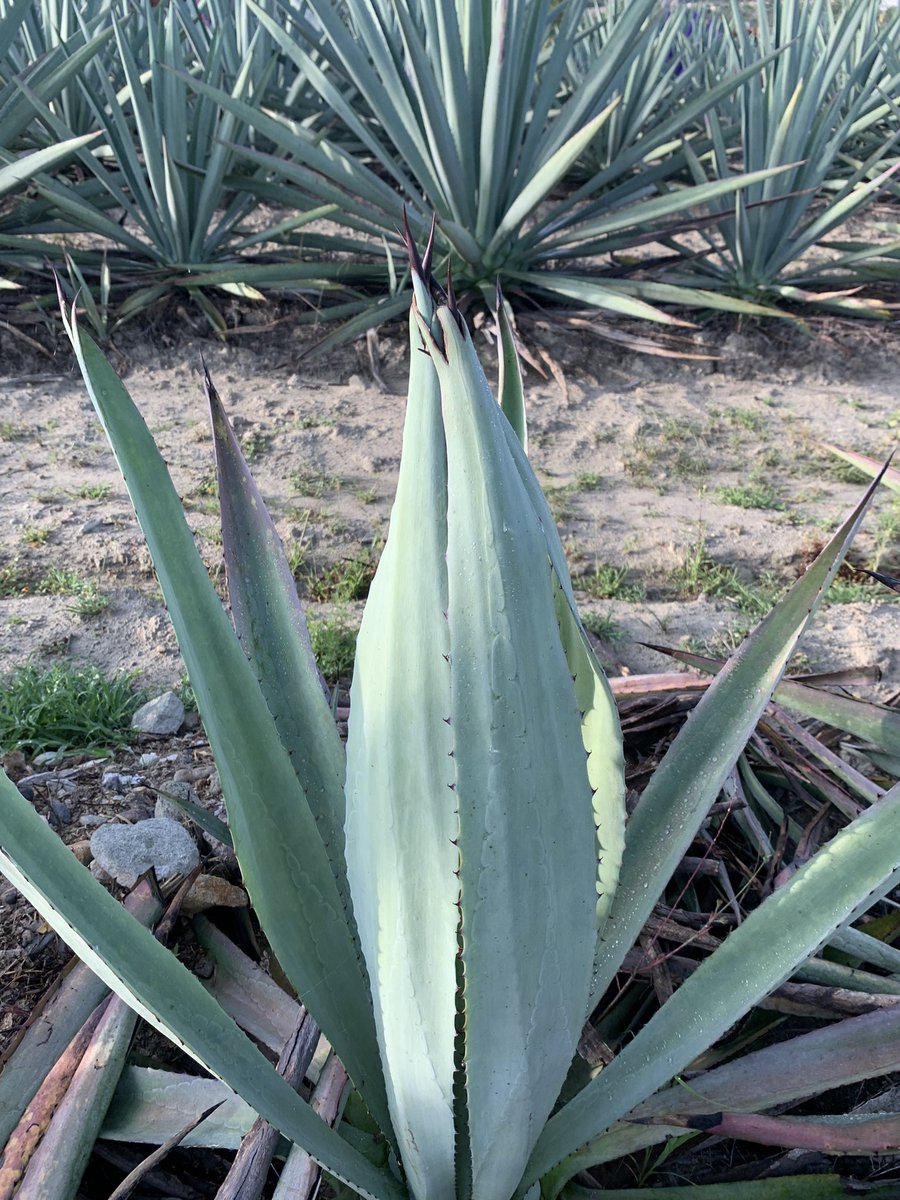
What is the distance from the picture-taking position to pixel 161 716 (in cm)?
203

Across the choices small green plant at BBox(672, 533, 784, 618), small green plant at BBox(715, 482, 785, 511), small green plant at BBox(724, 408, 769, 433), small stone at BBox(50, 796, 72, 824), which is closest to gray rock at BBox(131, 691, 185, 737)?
small stone at BBox(50, 796, 72, 824)

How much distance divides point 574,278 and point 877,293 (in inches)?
71.7

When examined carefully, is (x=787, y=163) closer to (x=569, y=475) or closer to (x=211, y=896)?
(x=569, y=475)

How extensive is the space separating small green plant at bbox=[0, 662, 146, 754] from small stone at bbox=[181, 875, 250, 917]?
0.65 metres

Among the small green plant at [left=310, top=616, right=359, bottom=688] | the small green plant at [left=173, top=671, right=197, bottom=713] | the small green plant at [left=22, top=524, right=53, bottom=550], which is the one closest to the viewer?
the small green plant at [left=173, top=671, right=197, bottom=713]

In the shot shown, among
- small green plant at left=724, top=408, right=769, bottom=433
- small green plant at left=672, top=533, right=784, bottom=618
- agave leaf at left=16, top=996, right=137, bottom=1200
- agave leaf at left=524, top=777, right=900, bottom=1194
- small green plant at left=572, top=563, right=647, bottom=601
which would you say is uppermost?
agave leaf at left=524, top=777, right=900, bottom=1194

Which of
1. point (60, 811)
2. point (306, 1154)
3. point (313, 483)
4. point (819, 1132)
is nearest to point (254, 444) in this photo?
point (313, 483)

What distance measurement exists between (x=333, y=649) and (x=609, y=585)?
0.87 m

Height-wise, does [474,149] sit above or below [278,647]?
above

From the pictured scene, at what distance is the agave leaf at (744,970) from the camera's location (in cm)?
85

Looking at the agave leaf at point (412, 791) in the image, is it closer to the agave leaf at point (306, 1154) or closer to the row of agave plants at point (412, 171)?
the agave leaf at point (306, 1154)

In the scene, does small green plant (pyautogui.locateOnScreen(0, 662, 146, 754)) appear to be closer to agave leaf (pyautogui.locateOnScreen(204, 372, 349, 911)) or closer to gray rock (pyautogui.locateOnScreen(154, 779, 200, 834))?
gray rock (pyautogui.locateOnScreen(154, 779, 200, 834))

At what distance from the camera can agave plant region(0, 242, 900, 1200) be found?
714 millimetres

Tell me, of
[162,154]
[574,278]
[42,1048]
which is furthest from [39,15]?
[42,1048]
